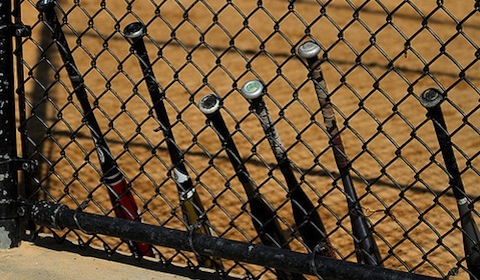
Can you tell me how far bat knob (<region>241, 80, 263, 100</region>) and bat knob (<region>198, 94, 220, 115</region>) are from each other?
113 millimetres

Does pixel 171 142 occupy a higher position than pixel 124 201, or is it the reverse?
pixel 171 142

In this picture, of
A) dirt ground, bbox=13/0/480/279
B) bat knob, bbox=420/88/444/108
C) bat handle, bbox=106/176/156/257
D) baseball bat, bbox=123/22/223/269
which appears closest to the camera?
bat knob, bbox=420/88/444/108

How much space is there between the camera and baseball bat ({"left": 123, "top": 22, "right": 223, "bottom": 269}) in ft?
9.70

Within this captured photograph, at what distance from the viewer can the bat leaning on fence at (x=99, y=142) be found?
10.1ft

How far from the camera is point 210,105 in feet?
9.38

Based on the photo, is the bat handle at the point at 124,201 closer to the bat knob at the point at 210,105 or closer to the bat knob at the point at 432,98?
the bat knob at the point at 210,105

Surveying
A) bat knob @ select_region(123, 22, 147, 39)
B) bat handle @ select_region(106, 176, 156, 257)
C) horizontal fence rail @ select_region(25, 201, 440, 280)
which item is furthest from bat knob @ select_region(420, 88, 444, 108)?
bat handle @ select_region(106, 176, 156, 257)

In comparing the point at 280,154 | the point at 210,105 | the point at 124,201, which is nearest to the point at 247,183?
the point at 280,154

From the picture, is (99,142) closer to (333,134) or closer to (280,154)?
(280,154)

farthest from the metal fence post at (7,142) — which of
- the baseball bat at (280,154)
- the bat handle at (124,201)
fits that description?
the baseball bat at (280,154)

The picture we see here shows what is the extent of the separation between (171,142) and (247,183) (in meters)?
0.30

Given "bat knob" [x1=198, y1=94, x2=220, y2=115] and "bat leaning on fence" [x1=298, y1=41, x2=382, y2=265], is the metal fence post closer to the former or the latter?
"bat knob" [x1=198, y1=94, x2=220, y2=115]

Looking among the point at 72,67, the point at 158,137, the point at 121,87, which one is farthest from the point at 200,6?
the point at 72,67

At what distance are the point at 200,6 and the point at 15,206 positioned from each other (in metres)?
2.79
